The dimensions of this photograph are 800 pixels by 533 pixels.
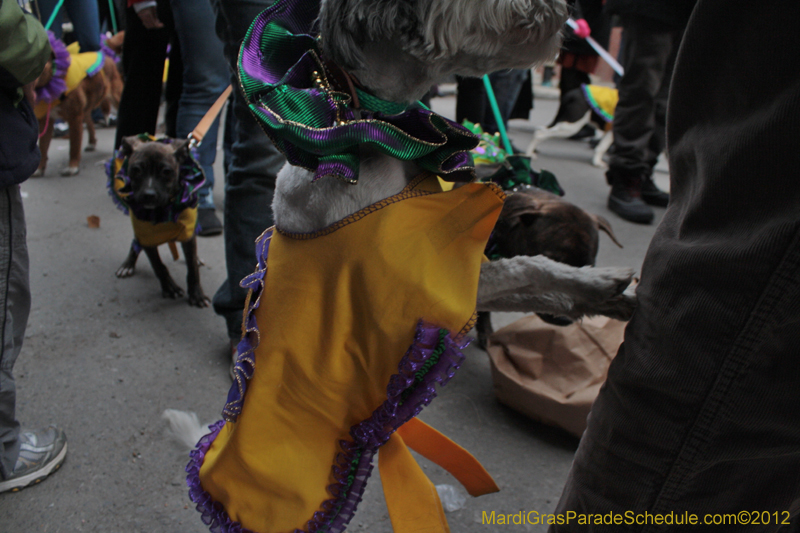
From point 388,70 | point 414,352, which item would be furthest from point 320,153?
point 414,352

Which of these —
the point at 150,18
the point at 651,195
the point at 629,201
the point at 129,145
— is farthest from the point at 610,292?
the point at 651,195

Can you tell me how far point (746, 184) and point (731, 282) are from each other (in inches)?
5.8

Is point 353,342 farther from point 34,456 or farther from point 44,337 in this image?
point 44,337

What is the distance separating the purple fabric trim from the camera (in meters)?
0.99

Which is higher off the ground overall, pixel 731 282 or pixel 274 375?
pixel 731 282

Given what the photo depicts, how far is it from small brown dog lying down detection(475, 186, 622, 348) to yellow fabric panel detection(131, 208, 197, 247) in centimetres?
162

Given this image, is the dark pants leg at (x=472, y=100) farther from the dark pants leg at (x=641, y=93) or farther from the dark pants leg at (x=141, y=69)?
the dark pants leg at (x=141, y=69)

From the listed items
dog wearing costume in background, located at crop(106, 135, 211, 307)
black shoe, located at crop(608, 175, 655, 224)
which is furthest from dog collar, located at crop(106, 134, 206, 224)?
black shoe, located at crop(608, 175, 655, 224)

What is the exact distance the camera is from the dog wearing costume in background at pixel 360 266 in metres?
1.00

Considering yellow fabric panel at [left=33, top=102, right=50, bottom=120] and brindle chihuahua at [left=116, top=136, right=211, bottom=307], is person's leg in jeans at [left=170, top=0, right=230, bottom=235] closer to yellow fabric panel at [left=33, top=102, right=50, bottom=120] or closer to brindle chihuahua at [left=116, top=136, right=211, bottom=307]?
brindle chihuahua at [left=116, top=136, right=211, bottom=307]

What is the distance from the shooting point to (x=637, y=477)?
0.94 meters

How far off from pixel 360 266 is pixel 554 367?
116cm

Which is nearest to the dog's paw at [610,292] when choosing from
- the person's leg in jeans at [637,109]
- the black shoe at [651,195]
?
the person's leg in jeans at [637,109]

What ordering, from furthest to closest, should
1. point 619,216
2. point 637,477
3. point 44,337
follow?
point 619,216, point 44,337, point 637,477
